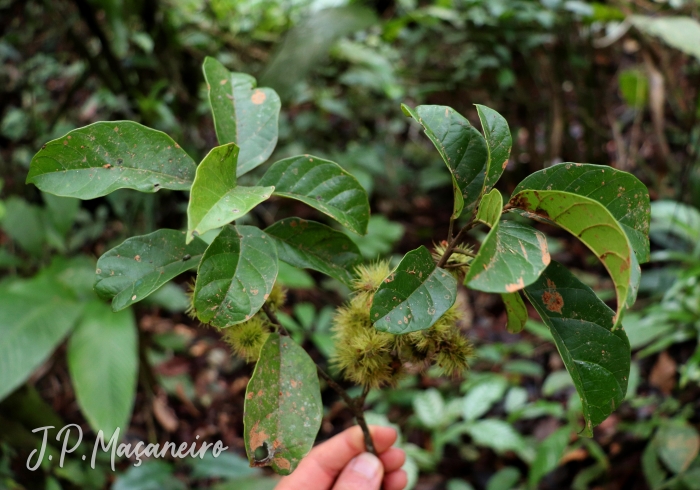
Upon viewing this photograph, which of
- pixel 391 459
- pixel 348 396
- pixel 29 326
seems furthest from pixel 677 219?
pixel 29 326

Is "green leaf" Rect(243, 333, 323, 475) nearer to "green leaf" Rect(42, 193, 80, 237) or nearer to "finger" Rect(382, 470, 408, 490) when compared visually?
"finger" Rect(382, 470, 408, 490)

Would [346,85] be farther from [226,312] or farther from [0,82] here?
[226,312]

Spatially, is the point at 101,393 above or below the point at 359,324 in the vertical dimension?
below

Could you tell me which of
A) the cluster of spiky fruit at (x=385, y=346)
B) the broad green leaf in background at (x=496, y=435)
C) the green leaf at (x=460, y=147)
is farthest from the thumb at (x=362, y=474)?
the broad green leaf in background at (x=496, y=435)

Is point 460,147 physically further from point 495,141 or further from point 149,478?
point 149,478

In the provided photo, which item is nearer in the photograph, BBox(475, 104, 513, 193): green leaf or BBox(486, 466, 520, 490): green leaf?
BBox(475, 104, 513, 193): green leaf

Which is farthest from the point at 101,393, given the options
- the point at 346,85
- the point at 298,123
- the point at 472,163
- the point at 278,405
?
the point at 346,85

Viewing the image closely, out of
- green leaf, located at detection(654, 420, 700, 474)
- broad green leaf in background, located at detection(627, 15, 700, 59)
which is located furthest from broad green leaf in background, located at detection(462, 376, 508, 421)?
broad green leaf in background, located at detection(627, 15, 700, 59)
